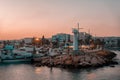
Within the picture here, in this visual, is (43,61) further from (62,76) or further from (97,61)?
(62,76)

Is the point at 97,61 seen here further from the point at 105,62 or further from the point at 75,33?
the point at 75,33

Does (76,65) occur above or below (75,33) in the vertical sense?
below

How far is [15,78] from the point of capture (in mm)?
38562

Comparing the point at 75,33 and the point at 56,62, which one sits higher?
the point at 75,33

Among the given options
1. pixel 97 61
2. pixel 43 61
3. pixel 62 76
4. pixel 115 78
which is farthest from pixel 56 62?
pixel 115 78

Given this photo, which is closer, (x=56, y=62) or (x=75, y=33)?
(x=56, y=62)

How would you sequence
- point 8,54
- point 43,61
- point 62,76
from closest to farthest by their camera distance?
point 62,76, point 43,61, point 8,54

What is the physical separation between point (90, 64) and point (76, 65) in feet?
9.13

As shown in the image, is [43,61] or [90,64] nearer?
[90,64]

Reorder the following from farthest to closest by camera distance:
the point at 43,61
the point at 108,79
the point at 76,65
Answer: the point at 43,61, the point at 76,65, the point at 108,79

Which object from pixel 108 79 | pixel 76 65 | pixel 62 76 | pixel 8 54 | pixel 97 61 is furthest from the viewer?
pixel 8 54

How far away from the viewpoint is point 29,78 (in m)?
38.2

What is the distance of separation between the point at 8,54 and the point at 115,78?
32.6 m

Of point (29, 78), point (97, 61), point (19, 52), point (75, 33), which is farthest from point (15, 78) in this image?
point (19, 52)
